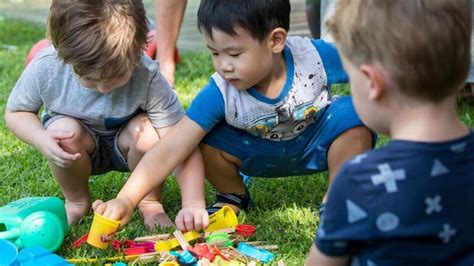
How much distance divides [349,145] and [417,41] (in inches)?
40.4

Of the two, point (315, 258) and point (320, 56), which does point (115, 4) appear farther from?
point (315, 258)

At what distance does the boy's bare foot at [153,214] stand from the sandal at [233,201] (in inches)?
5.9

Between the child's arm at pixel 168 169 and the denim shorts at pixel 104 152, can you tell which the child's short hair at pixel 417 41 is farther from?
the denim shorts at pixel 104 152

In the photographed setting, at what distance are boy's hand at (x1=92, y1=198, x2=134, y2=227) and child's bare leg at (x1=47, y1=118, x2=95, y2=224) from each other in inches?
11.2

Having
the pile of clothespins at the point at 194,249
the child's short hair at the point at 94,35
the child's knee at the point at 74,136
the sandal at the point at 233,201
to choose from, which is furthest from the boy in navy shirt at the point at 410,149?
the child's knee at the point at 74,136

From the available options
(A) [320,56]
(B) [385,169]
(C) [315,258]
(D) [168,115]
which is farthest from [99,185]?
(B) [385,169]

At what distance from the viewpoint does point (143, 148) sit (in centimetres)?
251

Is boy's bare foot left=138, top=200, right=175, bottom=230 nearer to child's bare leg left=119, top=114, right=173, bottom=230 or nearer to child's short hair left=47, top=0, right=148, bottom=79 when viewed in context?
child's bare leg left=119, top=114, right=173, bottom=230

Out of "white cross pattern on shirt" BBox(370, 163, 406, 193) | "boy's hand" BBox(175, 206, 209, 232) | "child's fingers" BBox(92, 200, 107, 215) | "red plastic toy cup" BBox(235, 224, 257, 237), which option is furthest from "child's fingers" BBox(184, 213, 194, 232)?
"white cross pattern on shirt" BBox(370, 163, 406, 193)

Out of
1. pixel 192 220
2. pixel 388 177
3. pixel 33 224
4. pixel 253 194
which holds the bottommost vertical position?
pixel 253 194

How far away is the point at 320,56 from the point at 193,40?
10.9 feet

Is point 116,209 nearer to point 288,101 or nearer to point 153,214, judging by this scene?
point 153,214

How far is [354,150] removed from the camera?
241 cm

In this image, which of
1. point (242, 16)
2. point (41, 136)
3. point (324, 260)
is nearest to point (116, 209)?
point (41, 136)
